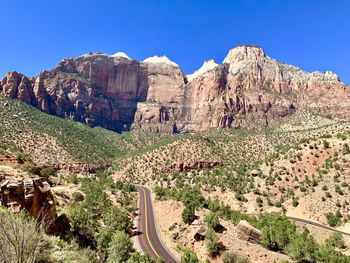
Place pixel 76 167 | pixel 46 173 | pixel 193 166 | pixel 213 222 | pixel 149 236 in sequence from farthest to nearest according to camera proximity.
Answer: pixel 76 167
pixel 193 166
pixel 46 173
pixel 149 236
pixel 213 222

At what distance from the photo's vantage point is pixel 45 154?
5340 inches

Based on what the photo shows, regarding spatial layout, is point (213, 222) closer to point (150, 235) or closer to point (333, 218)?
point (150, 235)

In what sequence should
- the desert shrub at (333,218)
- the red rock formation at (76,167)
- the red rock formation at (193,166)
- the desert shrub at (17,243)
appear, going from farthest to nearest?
the red rock formation at (193,166), the red rock formation at (76,167), the desert shrub at (333,218), the desert shrub at (17,243)

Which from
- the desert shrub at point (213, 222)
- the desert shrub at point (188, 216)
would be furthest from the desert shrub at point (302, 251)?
the desert shrub at point (188, 216)

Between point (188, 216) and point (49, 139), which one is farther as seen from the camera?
point (49, 139)

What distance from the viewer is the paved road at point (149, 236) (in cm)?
4339

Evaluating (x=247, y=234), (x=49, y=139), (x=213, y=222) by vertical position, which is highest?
(x=49, y=139)

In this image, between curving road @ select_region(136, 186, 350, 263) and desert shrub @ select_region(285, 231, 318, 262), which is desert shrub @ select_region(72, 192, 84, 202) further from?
desert shrub @ select_region(285, 231, 318, 262)

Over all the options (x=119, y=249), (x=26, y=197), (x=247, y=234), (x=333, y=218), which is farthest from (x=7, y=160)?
(x=333, y=218)

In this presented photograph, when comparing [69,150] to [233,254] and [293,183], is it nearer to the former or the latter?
[293,183]

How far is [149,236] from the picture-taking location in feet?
171

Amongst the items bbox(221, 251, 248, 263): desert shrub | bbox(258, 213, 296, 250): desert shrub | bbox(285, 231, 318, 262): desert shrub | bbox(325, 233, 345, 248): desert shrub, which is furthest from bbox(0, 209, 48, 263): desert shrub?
bbox(325, 233, 345, 248): desert shrub

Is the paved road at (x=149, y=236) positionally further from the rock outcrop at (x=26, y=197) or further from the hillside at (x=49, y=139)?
the hillside at (x=49, y=139)

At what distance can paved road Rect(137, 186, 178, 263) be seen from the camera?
142 ft
